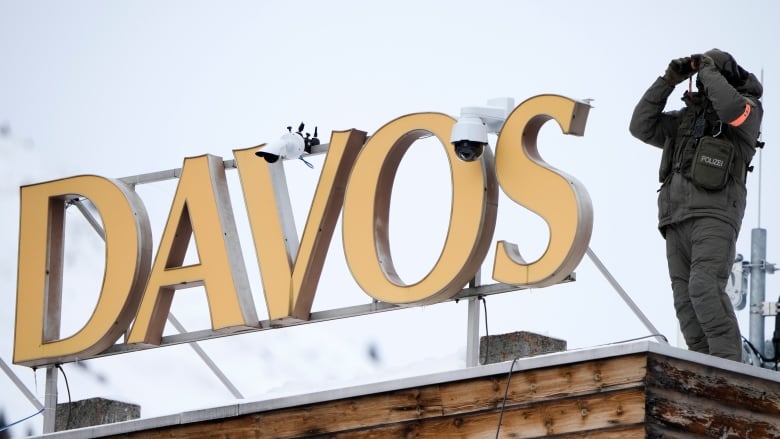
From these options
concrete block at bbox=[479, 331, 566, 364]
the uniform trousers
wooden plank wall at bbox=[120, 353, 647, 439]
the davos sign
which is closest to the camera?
wooden plank wall at bbox=[120, 353, 647, 439]

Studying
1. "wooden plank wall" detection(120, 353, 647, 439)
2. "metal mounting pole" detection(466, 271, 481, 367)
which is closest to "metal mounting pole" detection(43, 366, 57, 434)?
"wooden plank wall" detection(120, 353, 647, 439)

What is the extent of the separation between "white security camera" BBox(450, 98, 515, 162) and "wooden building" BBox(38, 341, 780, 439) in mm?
1885

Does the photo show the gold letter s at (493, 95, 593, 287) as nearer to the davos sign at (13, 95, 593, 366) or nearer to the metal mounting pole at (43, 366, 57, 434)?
the davos sign at (13, 95, 593, 366)

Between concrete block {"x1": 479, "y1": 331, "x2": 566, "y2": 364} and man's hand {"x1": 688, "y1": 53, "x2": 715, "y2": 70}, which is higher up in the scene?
man's hand {"x1": 688, "y1": 53, "x2": 715, "y2": 70}

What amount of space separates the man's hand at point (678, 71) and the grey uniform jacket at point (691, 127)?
0.23ft

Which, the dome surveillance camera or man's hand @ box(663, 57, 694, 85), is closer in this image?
man's hand @ box(663, 57, 694, 85)

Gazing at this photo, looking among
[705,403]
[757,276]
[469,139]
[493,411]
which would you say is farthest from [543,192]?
[757,276]

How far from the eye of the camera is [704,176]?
9898mm

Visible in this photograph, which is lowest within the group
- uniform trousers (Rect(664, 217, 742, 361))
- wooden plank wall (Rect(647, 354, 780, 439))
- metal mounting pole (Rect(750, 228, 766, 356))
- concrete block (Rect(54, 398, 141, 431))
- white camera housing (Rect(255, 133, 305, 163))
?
wooden plank wall (Rect(647, 354, 780, 439))

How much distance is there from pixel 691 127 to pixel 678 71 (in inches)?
14.8

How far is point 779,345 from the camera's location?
35.6 feet

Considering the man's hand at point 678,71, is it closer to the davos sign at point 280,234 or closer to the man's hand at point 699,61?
the man's hand at point 699,61

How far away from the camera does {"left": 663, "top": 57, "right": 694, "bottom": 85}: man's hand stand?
1007 centimetres

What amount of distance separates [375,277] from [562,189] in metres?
1.69
